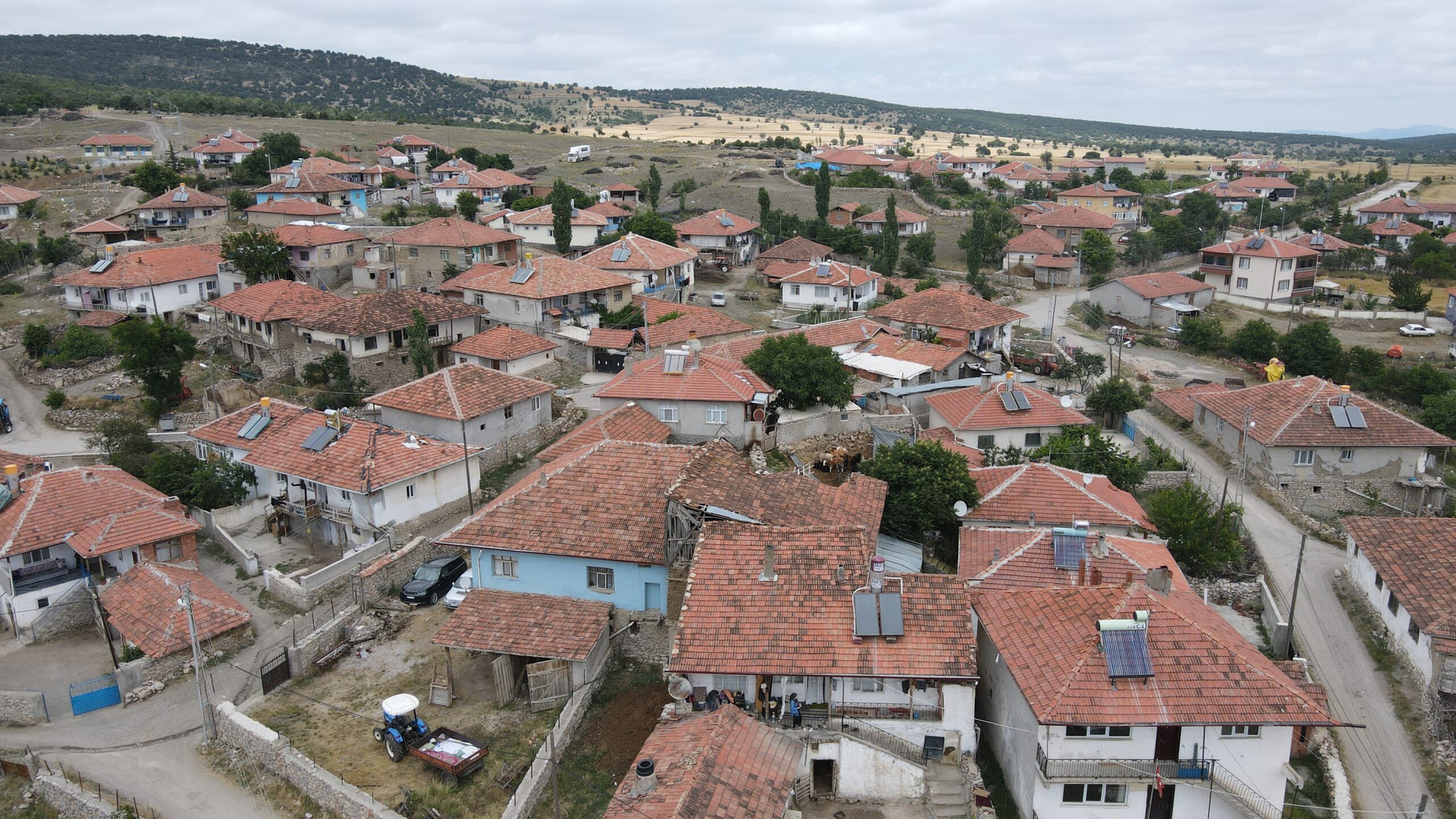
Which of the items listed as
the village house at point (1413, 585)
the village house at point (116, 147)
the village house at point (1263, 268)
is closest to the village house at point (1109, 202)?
the village house at point (1263, 268)

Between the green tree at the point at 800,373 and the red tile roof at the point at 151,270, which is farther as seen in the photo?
the red tile roof at the point at 151,270

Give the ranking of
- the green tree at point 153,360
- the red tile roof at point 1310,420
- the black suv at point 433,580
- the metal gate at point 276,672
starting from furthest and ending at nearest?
the green tree at point 153,360
the red tile roof at point 1310,420
the black suv at point 433,580
the metal gate at point 276,672

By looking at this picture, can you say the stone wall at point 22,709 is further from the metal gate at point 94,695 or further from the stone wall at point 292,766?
the stone wall at point 292,766

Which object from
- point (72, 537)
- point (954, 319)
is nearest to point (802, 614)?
point (72, 537)

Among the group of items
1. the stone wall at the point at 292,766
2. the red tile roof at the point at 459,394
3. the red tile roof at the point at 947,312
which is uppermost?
the red tile roof at the point at 947,312

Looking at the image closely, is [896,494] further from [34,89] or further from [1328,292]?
[34,89]

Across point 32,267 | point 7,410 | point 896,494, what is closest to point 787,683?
point 896,494
